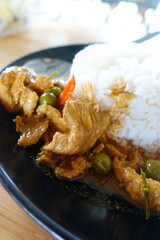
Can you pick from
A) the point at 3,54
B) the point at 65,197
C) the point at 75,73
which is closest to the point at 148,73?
the point at 75,73

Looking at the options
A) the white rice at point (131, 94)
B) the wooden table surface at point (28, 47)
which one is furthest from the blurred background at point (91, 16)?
the white rice at point (131, 94)

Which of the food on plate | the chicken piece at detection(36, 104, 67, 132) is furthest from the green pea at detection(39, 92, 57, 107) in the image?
the chicken piece at detection(36, 104, 67, 132)

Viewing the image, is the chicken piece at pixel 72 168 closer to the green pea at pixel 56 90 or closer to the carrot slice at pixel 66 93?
the carrot slice at pixel 66 93

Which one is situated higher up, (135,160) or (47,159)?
(47,159)

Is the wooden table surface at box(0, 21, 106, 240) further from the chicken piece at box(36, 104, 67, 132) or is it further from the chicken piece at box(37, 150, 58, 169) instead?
the chicken piece at box(36, 104, 67, 132)

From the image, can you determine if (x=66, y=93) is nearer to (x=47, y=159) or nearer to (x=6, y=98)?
(x=6, y=98)

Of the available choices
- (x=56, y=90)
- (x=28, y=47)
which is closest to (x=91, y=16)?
(x=28, y=47)
